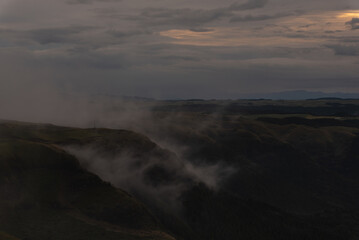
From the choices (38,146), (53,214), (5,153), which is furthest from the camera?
(38,146)

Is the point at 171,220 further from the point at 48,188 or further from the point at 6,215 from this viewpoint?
the point at 6,215

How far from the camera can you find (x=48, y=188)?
15538 cm

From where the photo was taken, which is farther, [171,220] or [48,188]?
[171,220]

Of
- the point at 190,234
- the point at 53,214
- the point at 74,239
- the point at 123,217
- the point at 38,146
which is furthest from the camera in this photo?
the point at 190,234

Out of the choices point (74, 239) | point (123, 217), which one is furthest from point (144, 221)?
point (74, 239)

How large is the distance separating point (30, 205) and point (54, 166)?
27.2 meters

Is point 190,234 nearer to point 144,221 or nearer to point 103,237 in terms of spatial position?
point 144,221

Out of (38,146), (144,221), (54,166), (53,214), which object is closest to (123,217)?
(144,221)

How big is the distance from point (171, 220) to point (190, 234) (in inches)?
473

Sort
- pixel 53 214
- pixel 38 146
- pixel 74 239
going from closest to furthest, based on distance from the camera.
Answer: pixel 74 239 < pixel 53 214 < pixel 38 146

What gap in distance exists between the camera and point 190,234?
196 metres

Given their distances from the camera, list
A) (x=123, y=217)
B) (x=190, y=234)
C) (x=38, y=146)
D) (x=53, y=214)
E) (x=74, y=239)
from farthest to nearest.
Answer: (x=190, y=234)
(x=38, y=146)
(x=123, y=217)
(x=53, y=214)
(x=74, y=239)

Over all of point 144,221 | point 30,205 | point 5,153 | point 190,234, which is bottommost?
point 190,234

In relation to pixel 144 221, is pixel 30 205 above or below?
above
